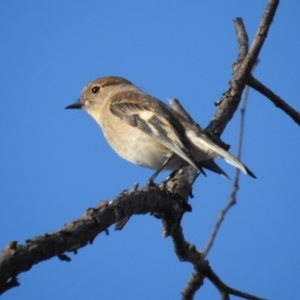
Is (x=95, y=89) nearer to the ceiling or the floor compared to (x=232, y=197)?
nearer to the ceiling

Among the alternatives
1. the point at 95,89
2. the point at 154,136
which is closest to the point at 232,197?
the point at 154,136

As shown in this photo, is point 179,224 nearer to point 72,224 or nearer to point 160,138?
point 160,138

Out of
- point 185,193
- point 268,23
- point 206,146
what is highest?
point 268,23

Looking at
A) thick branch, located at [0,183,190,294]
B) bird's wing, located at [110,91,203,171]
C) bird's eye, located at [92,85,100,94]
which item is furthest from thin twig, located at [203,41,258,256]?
bird's eye, located at [92,85,100,94]

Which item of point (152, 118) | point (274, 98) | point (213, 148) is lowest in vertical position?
point (213, 148)

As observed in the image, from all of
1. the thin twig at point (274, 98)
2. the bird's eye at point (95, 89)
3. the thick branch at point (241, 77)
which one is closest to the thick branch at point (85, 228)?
the thick branch at point (241, 77)

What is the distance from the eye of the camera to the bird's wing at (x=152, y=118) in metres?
6.63

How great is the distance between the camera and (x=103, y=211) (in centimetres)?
418

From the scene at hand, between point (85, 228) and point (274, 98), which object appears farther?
point (274, 98)

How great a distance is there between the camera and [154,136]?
6.78 meters

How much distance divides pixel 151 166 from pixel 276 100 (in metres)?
1.97

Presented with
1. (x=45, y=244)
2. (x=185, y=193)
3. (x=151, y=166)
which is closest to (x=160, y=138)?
(x=151, y=166)

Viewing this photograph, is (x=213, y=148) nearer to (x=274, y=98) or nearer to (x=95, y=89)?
(x=274, y=98)

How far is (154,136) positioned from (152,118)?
1.43 feet
